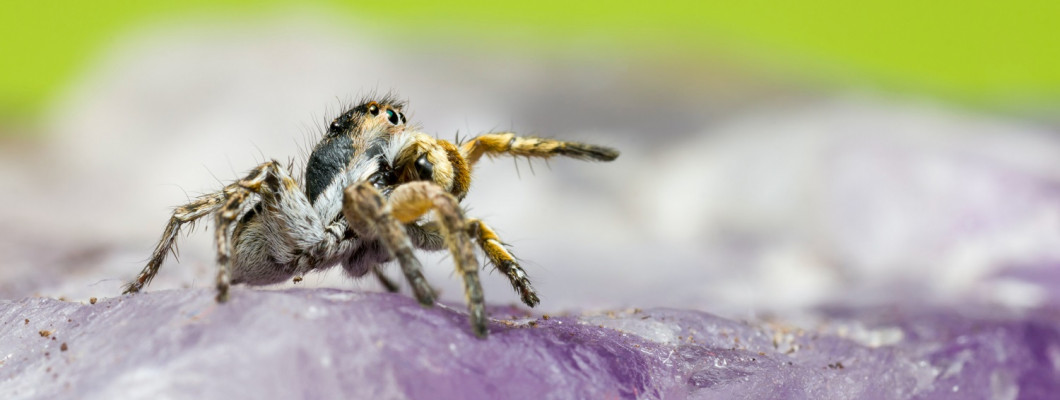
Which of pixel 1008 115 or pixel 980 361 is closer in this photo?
pixel 980 361

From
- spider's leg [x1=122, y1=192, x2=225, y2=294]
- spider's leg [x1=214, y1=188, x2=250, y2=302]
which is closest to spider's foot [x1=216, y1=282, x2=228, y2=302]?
spider's leg [x1=214, y1=188, x2=250, y2=302]

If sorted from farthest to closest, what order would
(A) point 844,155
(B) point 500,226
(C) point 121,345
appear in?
(B) point 500,226 < (A) point 844,155 < (C) point 121,345

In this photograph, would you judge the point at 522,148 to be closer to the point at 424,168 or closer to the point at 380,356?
the point at 424,168

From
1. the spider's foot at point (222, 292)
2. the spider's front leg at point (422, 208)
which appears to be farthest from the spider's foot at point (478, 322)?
the spider's foot at point (222, 292)

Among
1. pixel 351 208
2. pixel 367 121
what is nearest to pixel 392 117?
pixel 367 121

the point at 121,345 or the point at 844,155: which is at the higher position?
the point at 844,155

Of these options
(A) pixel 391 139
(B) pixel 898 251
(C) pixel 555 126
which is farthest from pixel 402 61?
(A) pixel 391 139

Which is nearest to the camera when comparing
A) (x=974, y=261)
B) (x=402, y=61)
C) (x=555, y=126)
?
(x=974, y=261)

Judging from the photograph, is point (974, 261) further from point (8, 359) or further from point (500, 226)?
point (8, 359)

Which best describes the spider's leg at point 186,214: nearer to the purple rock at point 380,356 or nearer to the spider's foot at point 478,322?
the purple rock at point 380,356
